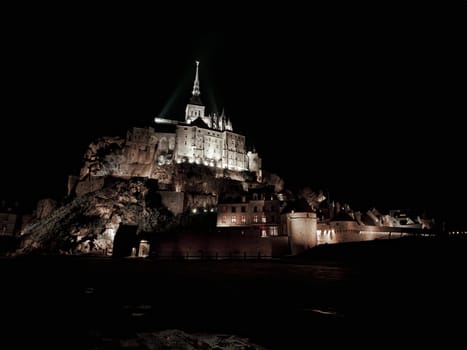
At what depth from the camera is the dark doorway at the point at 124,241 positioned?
123 feet

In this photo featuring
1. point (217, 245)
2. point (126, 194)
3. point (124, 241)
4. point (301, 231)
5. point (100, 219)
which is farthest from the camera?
point (126, 194)

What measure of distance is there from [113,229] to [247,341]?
4356 centimetres

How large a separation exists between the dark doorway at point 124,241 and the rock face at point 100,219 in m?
6.11

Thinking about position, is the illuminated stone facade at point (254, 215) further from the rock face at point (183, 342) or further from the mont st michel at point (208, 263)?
the rock face at point (183, 342)

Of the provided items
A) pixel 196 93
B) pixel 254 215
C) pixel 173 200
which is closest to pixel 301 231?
pixel 254 215

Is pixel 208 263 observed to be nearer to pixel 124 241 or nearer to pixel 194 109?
pixel 124 241

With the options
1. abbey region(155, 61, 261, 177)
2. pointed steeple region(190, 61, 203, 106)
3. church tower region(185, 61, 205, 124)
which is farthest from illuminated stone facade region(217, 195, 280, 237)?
pointed steeple region(190, 61, 203, 106)

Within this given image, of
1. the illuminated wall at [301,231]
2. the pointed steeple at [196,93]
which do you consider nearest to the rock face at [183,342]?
the illuminated wall at [301,231]

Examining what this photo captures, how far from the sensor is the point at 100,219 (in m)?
47.5

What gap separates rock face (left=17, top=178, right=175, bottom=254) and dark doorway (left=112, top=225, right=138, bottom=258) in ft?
20.0

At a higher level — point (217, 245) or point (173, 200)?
point (173, 200)

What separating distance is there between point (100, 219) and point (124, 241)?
1195 centimetres

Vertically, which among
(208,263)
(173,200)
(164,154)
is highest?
(164,154)

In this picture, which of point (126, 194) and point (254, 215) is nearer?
point (254, 215)
